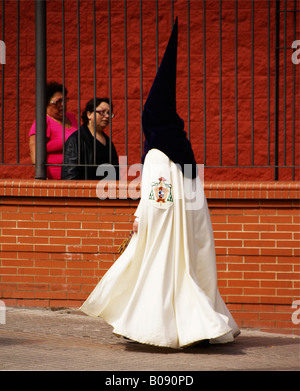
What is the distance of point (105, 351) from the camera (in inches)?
249

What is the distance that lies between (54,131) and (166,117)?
89.1 inches

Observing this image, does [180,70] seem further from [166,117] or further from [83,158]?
[166,117]

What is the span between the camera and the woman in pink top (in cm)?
835

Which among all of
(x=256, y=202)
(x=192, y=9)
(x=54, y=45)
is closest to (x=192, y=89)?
(x=192, y=9)

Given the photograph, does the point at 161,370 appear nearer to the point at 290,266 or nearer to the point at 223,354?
the point at 223,354

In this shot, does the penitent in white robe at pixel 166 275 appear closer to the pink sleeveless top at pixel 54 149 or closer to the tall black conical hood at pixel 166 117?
the tall black conical hood at pixel 166 117

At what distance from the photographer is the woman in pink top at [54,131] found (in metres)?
8.35

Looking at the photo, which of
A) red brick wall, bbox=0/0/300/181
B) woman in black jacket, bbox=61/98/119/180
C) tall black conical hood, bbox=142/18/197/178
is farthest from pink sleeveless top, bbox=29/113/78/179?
tall black conical hood, bbox=142/18/197/178

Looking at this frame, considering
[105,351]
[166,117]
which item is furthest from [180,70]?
[105,351]

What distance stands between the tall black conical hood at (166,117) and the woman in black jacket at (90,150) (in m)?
1.61

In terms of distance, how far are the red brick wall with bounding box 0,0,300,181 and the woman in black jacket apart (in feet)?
4.95

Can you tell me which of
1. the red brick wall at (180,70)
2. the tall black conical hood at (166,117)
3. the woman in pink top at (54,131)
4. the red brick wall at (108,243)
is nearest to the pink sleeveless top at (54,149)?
the woman in pink top at (54,131)

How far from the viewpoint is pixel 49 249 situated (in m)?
7.87

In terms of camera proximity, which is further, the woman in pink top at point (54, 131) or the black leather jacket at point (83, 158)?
the woman in pink top at point (54, 131)
